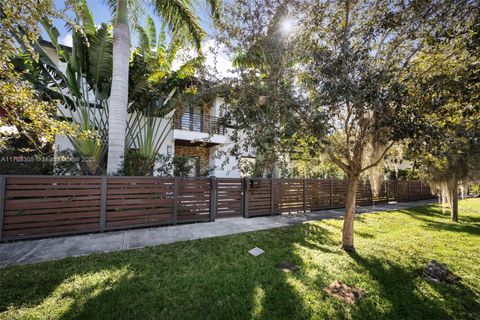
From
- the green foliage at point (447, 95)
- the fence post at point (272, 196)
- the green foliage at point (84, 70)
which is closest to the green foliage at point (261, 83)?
the green foliage at point (447, 95)

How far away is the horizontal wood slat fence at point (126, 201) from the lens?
5484mm

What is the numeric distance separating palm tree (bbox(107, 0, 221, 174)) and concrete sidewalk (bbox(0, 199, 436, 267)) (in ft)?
6.94

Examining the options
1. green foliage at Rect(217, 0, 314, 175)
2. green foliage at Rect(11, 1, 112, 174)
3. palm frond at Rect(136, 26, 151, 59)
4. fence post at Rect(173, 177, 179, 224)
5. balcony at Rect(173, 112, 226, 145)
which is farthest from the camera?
balcony at Rect(173, 112, 226, 145)

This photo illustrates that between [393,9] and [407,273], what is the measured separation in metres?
5.17

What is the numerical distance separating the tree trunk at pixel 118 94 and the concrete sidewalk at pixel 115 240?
2111 millimetres

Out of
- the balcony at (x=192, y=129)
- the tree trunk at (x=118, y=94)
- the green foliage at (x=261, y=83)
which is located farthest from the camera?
the balcony at (x=192, y=129)

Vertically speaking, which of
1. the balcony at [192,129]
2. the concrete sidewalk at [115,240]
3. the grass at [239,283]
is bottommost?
the grass at [239,283]

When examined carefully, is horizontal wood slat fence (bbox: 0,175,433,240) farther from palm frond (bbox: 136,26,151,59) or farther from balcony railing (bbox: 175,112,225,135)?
balcony railing (bbox: 175,112,225,135)

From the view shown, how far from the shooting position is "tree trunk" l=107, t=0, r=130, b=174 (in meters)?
6.99

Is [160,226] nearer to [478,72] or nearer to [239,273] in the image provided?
[239,273]

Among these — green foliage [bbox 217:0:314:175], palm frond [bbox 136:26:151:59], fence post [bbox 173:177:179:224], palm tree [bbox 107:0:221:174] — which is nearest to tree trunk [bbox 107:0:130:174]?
palm tree [bbox 107:0:221:174]

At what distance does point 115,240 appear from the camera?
225 inches

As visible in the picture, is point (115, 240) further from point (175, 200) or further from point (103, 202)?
point (175, 200)

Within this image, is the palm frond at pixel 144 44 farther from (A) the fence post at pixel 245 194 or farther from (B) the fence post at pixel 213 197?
(A) the fence post at pixel 245 194
